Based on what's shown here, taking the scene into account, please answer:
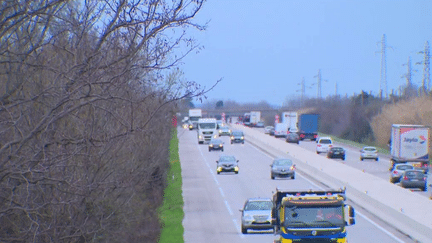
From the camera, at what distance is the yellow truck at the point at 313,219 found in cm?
1748

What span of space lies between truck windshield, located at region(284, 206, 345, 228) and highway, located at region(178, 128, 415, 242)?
7075 millimetres

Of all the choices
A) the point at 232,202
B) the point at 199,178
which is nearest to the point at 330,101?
the point at 199,178

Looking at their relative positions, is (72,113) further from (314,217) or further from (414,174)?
(414,174)

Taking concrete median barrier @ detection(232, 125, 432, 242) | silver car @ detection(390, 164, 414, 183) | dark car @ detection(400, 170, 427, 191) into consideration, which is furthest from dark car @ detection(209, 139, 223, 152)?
dark car @ detection(400, 170, 427, 191)

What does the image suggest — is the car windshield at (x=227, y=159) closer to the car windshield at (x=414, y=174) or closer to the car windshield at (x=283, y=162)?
the car windshield at (x=283, y=162)

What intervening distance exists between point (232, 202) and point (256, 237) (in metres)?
11.1

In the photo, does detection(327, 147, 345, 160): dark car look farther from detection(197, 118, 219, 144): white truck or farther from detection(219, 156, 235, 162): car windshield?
detection(197, 118, 219, 144): white truck

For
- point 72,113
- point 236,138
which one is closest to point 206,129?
point 236,138

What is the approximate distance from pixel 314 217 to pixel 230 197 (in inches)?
848

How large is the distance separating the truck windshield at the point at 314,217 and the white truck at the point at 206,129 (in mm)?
65025

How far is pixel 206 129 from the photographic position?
85000 mm

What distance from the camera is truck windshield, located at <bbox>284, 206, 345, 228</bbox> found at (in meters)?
17.6

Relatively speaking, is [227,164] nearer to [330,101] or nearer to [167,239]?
[167,239]

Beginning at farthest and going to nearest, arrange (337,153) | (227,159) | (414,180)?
1. (337,153)
2. (227,159)
3. (414,180)
